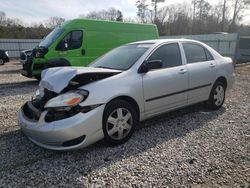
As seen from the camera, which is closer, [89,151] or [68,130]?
[68,130]

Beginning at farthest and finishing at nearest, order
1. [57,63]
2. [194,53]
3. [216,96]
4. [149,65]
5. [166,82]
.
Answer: [57,63] < [216,96] < [194,53] < [166,82] < [149,65]

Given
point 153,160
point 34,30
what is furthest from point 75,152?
point 34,30

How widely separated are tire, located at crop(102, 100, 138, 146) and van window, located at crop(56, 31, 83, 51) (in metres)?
6.45

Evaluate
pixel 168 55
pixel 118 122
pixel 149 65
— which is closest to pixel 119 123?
pixel 118 122

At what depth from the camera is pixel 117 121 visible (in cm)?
368

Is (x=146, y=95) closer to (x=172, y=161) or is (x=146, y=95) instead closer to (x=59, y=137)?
(x=172, y=161)

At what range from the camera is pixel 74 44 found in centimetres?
972

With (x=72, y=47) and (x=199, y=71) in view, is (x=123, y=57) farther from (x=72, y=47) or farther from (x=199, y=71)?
(x=72, y=47)

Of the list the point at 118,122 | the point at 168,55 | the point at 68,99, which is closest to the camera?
the point at 68,99

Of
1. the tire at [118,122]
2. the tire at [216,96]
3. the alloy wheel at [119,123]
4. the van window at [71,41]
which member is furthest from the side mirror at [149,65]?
the van window at [71,41]

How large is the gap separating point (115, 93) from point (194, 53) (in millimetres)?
2379

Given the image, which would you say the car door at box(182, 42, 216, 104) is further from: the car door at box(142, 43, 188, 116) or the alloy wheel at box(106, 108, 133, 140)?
the alloy wheel at box(106, 108, 133, 140)

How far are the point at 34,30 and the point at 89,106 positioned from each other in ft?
97.9

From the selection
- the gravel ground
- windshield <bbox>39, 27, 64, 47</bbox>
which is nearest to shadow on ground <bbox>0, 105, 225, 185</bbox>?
the gravel ground
